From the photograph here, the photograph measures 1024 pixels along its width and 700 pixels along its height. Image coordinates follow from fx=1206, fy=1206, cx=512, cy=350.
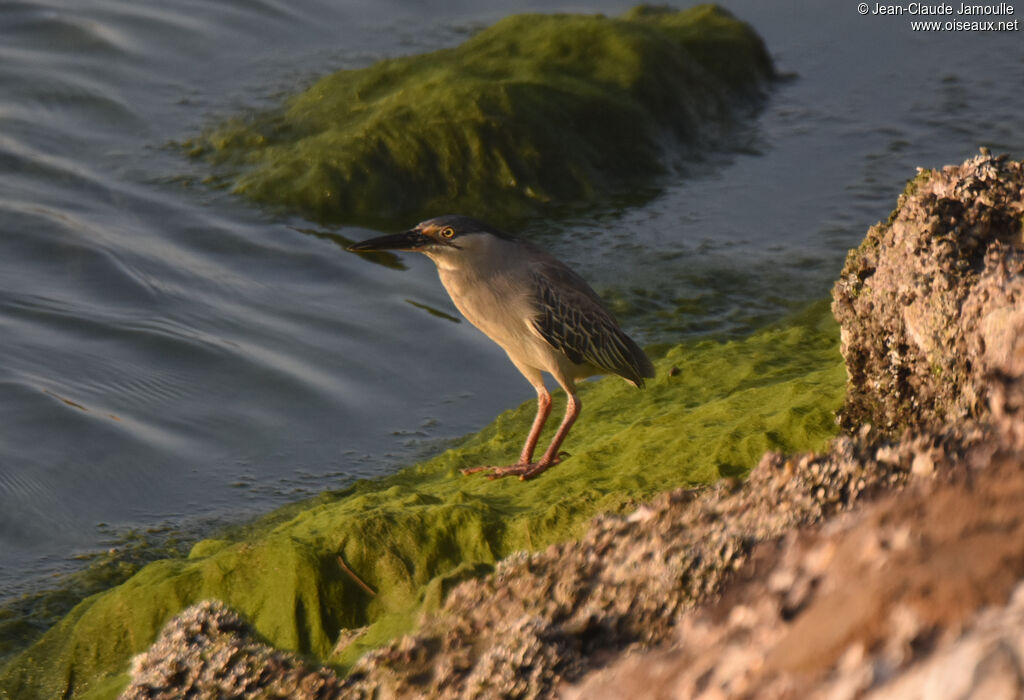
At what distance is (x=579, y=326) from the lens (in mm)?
5230

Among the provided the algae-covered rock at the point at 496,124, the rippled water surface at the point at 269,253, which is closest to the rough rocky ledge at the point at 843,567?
the rippled water surface at the point at 269,253

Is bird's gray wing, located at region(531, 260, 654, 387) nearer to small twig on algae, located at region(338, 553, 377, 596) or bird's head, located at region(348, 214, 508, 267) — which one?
bird's head, located at region(348, 214, 508, 267)

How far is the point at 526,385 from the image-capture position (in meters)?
6.86

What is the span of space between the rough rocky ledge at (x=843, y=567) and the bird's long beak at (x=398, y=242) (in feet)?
6.58

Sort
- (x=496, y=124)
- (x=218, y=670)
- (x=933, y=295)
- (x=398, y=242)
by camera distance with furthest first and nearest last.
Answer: (x=496, y=124)
(x=398, y=242)
(x=933, y=295)
(x=218, y=670)

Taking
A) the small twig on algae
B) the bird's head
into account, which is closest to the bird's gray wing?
the bird's head

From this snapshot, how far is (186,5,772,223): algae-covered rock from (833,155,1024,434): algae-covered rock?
563 centimetres

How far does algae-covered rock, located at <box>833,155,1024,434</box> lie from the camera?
3.04 m

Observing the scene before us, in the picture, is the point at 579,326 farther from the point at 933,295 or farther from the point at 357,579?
the point at 933,295

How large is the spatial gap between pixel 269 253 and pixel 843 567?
6.67 metres

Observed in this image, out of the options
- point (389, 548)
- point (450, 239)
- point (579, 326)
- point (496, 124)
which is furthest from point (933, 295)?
point (496, 124)

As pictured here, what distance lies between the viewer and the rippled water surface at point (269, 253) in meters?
6.08

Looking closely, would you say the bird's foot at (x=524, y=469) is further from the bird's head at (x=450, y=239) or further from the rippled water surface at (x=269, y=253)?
the rippled water surface at (x=269, y=253)

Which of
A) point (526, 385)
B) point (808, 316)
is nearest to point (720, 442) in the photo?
point (526, 385)
